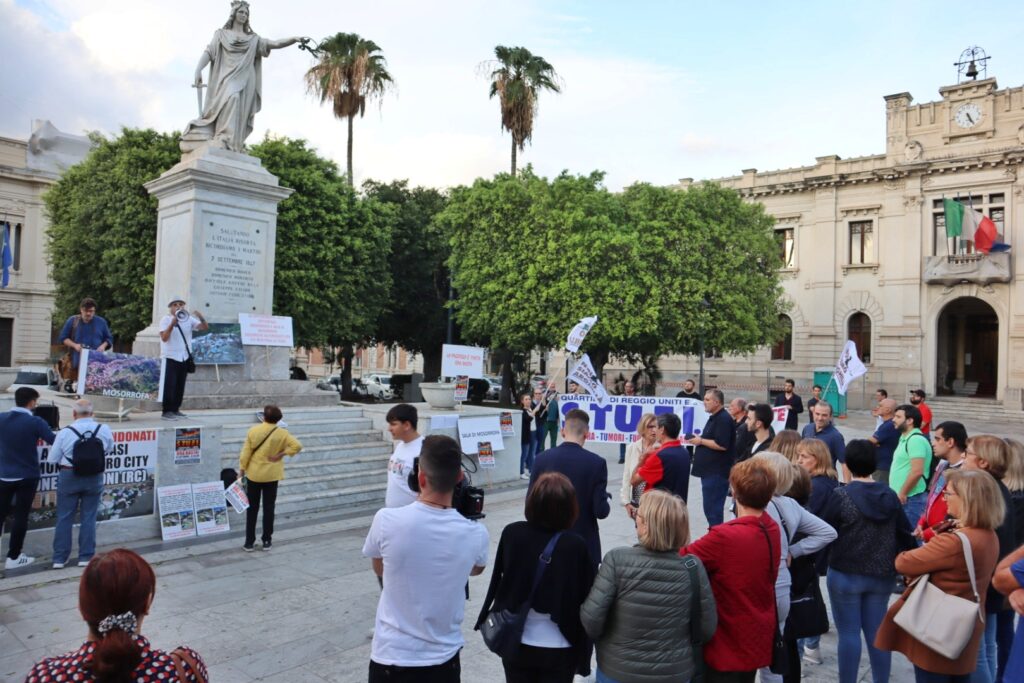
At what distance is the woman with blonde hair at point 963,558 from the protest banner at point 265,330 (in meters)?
11.2

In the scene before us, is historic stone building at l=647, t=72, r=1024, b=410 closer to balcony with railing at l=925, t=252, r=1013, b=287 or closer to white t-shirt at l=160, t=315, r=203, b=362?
balcony with railing at l=925, t=252, r=1013, b=287

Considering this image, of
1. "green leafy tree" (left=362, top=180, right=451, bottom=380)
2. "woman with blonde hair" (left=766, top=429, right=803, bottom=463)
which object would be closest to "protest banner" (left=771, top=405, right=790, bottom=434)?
"woman with blonde hair" (left=766, top=429, right=803, bottom=463)

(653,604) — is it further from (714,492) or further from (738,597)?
(714,492)

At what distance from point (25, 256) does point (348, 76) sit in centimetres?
2599

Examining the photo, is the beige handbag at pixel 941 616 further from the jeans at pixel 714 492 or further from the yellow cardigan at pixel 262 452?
the yellow cardigan at pixel 262 452

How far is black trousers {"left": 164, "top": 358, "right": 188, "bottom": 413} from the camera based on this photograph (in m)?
10.0

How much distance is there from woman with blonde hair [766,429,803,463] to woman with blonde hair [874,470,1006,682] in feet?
4.50

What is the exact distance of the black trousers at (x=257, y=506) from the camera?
770 centimetres

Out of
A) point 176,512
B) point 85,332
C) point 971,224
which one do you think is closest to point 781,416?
point 176,512

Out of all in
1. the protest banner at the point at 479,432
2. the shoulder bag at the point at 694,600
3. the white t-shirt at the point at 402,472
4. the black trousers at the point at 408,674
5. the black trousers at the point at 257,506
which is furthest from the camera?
the protest banner at the point at 479,432

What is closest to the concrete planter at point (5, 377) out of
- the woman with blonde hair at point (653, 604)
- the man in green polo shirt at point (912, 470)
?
the woman with blonde hair at point (653, 604)

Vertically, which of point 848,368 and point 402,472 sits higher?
point 848,368

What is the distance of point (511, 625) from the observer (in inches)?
125

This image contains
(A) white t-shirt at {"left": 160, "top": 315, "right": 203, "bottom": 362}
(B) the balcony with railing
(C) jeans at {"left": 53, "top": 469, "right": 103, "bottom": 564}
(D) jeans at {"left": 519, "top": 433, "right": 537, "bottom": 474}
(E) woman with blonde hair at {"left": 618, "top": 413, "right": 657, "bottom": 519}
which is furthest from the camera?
(B) the balcony with railing
